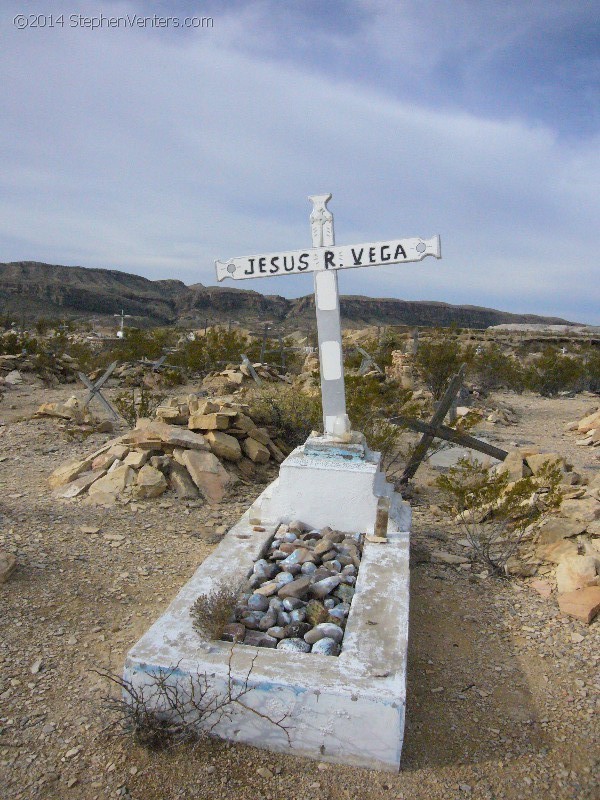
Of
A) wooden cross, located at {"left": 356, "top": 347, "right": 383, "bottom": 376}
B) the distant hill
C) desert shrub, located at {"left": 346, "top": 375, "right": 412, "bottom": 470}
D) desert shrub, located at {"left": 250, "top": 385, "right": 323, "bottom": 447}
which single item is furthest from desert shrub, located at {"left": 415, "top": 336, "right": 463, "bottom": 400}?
the distant hill

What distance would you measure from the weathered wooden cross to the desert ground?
1.69m

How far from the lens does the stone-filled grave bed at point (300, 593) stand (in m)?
2.88

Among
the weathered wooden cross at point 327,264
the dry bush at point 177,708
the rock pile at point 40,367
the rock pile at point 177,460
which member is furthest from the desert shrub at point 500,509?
the rock pile at point 40,367

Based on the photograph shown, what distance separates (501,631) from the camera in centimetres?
361

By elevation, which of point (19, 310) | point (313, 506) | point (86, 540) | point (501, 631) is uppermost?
point (19, 310)

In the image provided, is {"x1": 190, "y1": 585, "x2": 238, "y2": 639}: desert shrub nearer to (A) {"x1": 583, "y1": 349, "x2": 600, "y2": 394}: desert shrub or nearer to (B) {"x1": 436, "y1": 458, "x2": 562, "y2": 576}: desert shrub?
(B) {"x1": 436, "y1": 458, "x2": 562, "y2": 576}: desert shrub

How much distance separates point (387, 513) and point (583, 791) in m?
1.85

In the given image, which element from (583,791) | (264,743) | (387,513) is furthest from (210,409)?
(583,791)

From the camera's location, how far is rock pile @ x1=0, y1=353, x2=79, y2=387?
53.5 ft

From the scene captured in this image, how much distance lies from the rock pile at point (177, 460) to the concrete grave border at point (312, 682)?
2965 mm

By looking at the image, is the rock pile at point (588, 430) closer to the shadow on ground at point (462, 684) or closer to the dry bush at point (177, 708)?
the shadow on ground at point (462, 684)

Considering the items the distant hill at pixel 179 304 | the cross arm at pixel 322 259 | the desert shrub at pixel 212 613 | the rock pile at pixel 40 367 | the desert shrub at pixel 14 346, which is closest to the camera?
the desert shrub at pixel 212 613

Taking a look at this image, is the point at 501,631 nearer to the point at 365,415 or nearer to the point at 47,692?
the point at 47,692

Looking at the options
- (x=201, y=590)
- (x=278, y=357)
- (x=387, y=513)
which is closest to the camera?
(x=201, y=590)
